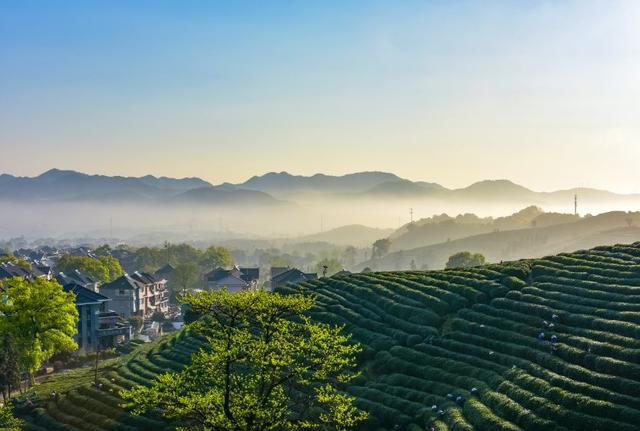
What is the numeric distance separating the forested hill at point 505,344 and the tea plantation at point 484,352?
0.09m

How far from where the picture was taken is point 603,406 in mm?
34625

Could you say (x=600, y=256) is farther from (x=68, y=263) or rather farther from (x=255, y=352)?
(x=68, y=263)

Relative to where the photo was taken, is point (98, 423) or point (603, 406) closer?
point (603, 406)

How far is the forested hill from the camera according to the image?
1443 inches

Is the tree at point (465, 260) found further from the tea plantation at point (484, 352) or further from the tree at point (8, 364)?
the tree at point (8, 364)

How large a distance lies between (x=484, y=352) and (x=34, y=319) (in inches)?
1766

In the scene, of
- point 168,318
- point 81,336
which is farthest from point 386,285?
point 168,318

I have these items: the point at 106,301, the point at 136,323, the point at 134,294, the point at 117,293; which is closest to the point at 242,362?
the point at 106,301

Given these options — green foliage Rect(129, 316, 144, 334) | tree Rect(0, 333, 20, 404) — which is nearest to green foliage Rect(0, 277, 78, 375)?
tree Rect(0, 333, 20, 404)

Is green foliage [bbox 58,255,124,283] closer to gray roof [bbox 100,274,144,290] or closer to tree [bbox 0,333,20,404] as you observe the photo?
gray roof [bbox 100,274,144,290]

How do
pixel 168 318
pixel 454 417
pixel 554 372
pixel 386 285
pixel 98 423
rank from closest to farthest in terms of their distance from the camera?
pixel 454 417
pixel 554 372
pixel 98 423
pixel 386 285
pixel 168 318

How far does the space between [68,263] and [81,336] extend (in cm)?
7255

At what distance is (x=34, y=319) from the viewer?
64.6 metres

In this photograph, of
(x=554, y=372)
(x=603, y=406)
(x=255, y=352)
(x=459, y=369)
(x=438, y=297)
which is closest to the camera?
(x=255, y=352)
